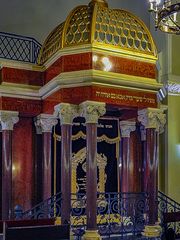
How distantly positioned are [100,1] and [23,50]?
289cm

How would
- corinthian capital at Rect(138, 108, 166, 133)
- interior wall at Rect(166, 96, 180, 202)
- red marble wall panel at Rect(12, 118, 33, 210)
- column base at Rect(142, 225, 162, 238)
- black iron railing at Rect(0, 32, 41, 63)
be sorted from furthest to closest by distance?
interior wall at Rect(166, 96, 180, 202) → black iron railing at Rect(0, 32, 41, 63) → red marble wall panel at Rect(12, 118, 33, 210) → corinthian capital at Rect(138, 108, 166, 133) → column base at Rect(142, 225, 162, 238)

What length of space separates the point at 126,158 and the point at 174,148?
6.09ft

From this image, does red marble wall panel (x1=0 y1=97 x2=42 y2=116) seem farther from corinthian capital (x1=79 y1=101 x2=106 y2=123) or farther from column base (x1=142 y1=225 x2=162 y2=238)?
column base (x1=142 y1=225 x2=162 y2=238)

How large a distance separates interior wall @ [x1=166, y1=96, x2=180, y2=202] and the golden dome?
3.34m

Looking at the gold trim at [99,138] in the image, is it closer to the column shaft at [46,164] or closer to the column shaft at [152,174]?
the column shaft at [46,164]

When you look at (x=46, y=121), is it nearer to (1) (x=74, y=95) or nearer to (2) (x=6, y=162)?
(2) (x=6, y=162)

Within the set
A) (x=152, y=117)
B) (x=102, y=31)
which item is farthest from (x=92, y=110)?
(x=102, y=31)

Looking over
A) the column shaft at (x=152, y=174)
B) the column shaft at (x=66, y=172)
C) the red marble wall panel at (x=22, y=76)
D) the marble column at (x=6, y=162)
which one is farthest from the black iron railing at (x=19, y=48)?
the column shaft at (x=152, y=174)

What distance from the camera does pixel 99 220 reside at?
34.0 ft

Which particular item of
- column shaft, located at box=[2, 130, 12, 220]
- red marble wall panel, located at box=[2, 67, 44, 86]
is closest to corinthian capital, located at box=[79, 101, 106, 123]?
red marble wall panel, located at box=[2, 67, 44, 86]

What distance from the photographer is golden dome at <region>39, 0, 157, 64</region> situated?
8617mm

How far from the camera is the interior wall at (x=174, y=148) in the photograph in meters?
12.1

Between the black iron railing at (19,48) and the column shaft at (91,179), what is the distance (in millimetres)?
3693

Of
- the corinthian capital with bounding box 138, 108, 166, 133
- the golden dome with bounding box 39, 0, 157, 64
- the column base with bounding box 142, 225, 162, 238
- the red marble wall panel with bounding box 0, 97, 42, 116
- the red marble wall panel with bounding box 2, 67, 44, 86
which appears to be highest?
the golden dome with bounding box 39, 0, 157, 64
